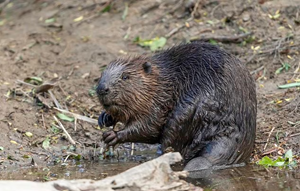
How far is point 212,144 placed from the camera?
6.27 metres

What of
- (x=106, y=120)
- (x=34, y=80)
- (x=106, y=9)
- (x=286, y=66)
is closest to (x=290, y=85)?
(x=286, y=66)

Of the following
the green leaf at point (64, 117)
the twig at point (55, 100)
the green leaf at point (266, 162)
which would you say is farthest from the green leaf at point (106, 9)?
the green leaf at point (266, 162)

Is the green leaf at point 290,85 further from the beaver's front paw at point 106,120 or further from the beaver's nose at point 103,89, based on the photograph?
the beaver's nose at point 103,89

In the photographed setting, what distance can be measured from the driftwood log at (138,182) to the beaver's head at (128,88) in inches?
72.1

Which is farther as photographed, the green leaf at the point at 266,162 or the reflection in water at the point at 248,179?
the green leaf at the point at 266,162

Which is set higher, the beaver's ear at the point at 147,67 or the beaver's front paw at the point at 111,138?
the beaver's ear at the point at 147,67

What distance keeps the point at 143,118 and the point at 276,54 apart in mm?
2451

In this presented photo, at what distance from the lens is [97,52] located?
8.94 metres

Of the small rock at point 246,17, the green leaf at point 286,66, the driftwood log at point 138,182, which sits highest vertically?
the driftwood log at point 138,182

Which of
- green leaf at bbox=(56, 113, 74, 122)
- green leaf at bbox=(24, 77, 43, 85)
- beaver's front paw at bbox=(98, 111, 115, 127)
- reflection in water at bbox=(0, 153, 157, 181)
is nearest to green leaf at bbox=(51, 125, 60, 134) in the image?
green leaf at bbox=(56, 113, 74, 122)

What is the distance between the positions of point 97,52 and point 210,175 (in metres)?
3.51

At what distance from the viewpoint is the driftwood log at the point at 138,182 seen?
4383 mm

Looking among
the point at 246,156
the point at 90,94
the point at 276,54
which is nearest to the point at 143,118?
the point at 246,156

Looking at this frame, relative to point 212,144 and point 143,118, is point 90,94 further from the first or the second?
point 212,144
